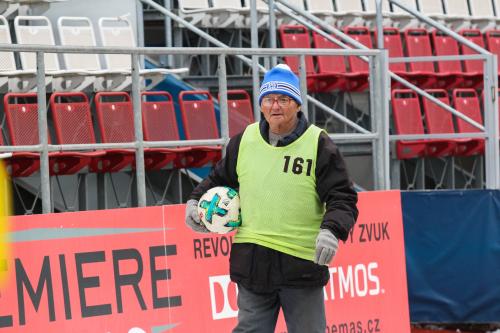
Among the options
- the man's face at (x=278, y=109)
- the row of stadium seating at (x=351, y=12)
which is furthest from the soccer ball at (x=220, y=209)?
the row of stadium seating at (x=351, y=12)

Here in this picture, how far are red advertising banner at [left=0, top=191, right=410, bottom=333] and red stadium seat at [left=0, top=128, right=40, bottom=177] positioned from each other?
120 cm

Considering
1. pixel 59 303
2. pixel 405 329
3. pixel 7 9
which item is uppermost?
pixel 7 9

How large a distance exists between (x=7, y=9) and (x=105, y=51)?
13.3 feet

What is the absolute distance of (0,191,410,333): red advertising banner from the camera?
7516 millimetres

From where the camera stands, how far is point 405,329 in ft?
31.2

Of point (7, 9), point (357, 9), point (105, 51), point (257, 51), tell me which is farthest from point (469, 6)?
point (105, 51)

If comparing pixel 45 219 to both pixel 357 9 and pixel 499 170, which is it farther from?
pixel 357 9

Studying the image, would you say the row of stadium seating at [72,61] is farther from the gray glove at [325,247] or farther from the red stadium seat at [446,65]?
the red stadium seat at [446,65]

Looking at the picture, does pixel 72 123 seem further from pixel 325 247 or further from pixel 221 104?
pixel 325 247

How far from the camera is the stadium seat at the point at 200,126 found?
31.6ft

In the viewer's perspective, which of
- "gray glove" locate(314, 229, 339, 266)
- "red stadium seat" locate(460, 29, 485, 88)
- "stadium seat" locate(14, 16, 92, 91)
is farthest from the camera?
"red stadium seat" locate(460, 29, 485, 88)

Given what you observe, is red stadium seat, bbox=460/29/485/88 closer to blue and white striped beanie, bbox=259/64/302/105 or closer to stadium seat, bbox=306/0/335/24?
stadium seat, bbox=306/0/335/24

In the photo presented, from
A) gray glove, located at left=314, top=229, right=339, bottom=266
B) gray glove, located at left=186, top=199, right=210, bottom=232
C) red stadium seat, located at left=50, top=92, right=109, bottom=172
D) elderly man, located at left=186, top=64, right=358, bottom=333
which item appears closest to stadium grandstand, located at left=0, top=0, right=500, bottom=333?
red stadium seat, located at left=50, top=92, right=109, bottom=172

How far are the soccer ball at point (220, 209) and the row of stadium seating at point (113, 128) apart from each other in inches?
89.1
